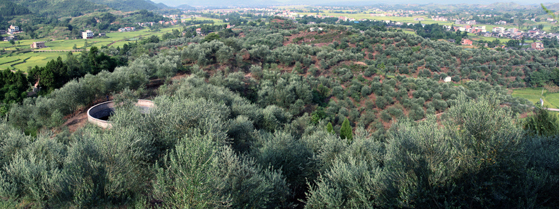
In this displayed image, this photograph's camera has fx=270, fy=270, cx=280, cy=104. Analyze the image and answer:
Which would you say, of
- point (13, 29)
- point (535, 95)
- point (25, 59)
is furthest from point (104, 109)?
point (13, 29)

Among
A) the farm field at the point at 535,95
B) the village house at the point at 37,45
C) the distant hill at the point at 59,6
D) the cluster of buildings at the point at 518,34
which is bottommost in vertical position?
the farm field at the point at 535,95

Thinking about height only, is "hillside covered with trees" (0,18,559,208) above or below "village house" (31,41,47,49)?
below

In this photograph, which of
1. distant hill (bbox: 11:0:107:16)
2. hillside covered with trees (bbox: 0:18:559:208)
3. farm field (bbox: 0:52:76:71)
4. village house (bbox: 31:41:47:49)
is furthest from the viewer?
distant hill (bbox: 11:0:107:16)

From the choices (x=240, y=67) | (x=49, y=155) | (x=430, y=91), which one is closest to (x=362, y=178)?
(x=49, y=155)

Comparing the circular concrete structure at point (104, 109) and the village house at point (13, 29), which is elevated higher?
the village house at point (13, 29)

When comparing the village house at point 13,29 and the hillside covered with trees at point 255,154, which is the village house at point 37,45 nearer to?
the village house at point 13,29

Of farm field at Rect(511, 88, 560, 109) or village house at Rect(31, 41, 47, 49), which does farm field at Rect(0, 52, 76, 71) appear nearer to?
village house at Rect(31, 41, 47, 49)

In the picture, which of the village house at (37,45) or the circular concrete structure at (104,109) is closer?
the circular concrete structure at (104,109)

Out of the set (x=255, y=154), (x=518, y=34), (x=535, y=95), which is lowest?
(x=535, y=95)

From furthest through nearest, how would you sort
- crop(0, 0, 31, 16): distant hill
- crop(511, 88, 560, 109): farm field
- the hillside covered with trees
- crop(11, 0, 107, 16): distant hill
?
crop(11, 0, 107, 16): distant hill, crop(0, 0, 31, 16): distant hill, crop(511, 88, 560, 109): farm field, the hillside covered with trees

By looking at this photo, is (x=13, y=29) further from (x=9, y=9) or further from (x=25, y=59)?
(x=25, y=59)

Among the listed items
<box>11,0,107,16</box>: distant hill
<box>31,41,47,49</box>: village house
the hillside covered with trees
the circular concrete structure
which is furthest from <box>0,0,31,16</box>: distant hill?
the circular concrete structure

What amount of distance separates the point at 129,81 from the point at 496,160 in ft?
68.5

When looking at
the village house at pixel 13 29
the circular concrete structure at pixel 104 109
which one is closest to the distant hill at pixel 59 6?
the village house at pixel 13 29
